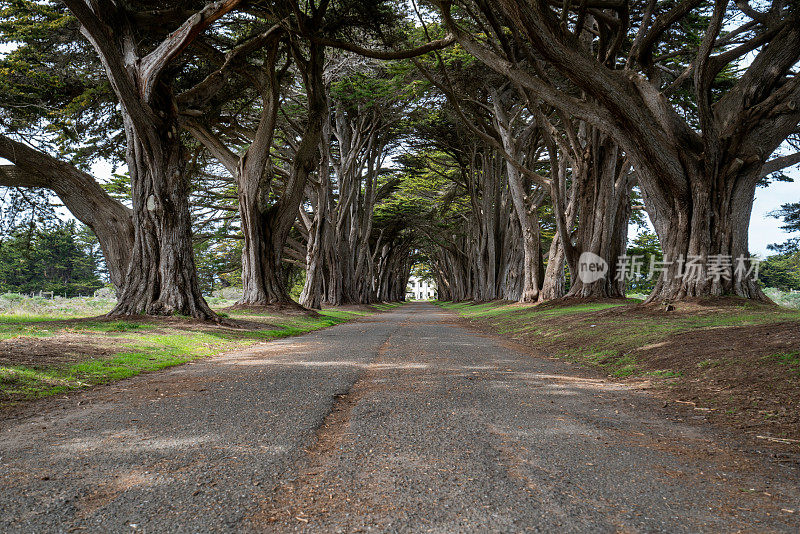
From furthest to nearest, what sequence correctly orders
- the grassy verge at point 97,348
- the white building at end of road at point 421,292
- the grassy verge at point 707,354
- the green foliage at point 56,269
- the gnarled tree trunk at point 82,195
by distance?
the white building at end of road at point 421,292 → the green foliage at point 56,269 → the gnarled tree trunk at point 82,195 → the grassy verge at point 97,348 → the grassy verge at point 707,354

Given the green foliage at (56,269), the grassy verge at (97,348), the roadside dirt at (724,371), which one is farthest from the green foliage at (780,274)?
the green foliage at (56,269)

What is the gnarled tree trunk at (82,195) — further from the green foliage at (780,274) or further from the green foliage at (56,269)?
the green foliage at (780,274)

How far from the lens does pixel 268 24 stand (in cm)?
1199

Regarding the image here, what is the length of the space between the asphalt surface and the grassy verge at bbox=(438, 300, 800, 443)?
555 mm

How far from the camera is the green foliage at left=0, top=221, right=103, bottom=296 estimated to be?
4903 cm

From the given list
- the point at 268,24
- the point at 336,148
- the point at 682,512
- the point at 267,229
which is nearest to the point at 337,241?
the point at 336,148

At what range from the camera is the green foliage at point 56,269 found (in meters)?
49.0

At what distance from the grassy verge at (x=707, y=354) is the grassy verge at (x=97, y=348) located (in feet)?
17.7

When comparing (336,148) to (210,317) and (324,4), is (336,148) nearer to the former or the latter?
(324,4)

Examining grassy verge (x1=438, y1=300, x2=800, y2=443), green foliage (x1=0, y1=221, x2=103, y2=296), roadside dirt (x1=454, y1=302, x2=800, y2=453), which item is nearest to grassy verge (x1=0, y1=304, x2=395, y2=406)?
roadside dirt (x1=454, y1=302, x2=800, y2=453)

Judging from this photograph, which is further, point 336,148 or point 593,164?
point 336,148

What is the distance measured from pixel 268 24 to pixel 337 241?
41.3 ft

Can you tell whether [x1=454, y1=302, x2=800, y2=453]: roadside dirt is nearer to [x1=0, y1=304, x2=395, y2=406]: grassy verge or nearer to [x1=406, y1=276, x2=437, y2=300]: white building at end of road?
[x1=0, y1=304, x2=395, y2=406]: grassy verge

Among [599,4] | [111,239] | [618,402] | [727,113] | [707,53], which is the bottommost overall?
[618,402]
